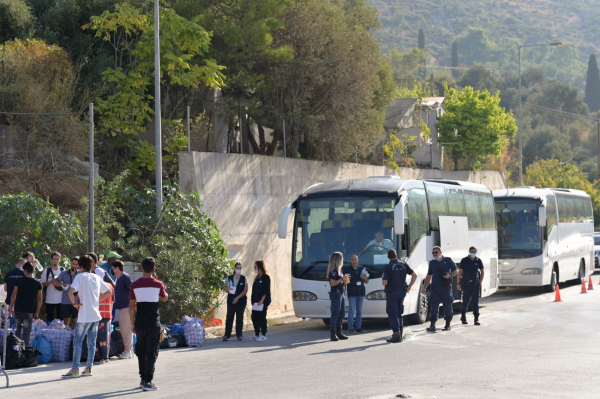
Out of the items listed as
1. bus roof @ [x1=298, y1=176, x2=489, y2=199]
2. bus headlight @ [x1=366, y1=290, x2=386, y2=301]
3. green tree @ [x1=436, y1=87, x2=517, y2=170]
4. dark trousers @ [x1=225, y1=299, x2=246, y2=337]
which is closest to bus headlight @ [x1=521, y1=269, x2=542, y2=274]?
bus roof @ [x1=298, y1=176, x2=489, y2=199]

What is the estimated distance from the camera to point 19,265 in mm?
15047

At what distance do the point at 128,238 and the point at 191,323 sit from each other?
3.93 m

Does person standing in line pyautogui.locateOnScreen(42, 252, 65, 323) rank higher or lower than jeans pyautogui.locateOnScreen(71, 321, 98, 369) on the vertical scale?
higher

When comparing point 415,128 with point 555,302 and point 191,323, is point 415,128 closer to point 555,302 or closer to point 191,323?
point 555,302

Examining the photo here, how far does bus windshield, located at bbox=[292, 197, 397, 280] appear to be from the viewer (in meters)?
18.1

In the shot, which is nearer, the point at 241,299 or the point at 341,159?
the point at 241,299

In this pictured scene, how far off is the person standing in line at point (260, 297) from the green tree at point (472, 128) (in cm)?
3202

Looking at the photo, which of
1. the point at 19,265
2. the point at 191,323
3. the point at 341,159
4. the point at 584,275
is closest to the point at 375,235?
the point at 191,323

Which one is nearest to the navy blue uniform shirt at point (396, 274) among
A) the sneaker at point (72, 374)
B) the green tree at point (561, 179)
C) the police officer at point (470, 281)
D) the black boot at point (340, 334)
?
the black boot at point (340, 334)

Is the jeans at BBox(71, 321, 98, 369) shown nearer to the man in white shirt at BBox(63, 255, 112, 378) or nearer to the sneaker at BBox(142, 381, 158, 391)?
the man in white shirt at BBox(63, 255, 112, 378)

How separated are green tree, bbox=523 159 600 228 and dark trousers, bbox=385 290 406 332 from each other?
179ft

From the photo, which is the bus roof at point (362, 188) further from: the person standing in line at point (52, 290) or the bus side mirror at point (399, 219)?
the person standing in line at point (52, 290)

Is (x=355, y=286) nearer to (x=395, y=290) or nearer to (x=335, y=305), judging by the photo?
(x=335, y=305)

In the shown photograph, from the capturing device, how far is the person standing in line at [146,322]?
35.7 feet
